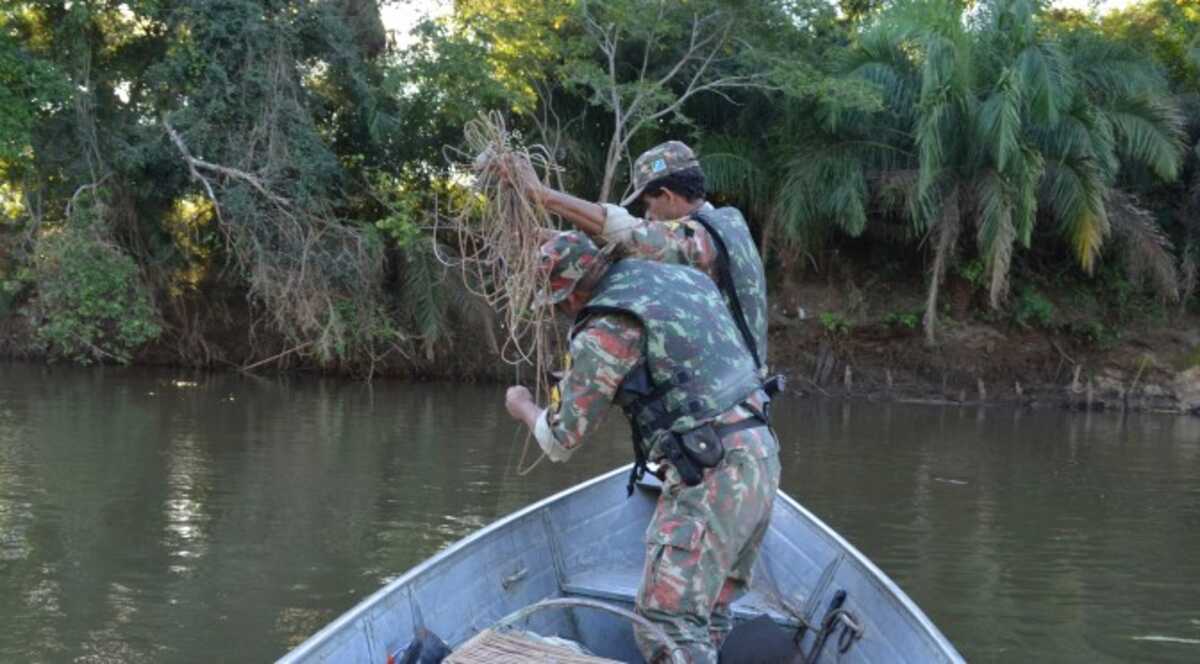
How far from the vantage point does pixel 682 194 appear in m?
4.53

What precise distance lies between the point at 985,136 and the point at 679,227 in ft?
58.4

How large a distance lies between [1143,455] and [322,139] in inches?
520

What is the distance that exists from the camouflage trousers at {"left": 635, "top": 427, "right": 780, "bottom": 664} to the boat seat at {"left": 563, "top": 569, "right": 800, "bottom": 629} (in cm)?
132

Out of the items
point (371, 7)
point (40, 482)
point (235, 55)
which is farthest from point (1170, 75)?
point (40, 482)

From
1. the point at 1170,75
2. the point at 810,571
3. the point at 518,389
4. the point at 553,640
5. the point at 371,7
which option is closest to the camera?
the point at 553,640

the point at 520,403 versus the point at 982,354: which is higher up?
the point at 520,403

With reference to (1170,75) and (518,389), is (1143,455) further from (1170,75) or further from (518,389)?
(518,389)

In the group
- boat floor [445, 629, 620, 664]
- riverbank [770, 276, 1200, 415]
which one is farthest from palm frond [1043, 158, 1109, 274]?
boat floor [445, 629, 620, 664]

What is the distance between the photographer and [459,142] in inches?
851

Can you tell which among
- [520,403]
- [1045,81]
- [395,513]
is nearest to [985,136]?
[1045,81]

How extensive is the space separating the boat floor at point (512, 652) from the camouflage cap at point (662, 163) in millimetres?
1565

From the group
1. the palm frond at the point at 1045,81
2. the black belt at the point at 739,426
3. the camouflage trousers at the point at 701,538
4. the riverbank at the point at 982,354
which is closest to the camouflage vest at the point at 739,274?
the black belt at the point at 739,426

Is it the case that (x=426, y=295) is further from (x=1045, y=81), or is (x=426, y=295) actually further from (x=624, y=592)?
(x=624, y=592)

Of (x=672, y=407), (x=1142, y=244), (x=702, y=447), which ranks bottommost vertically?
(x=702, y=447)
